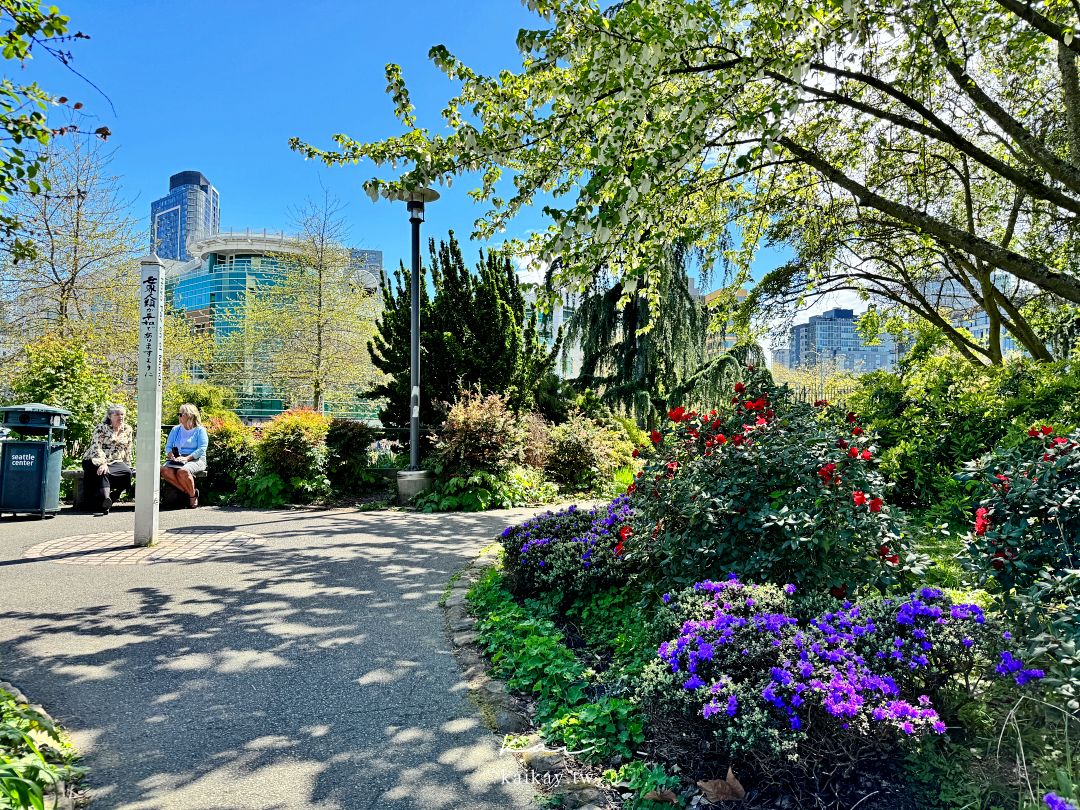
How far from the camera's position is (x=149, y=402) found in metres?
5.92

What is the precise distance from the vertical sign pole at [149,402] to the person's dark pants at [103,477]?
252 cm

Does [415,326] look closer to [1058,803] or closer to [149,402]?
[149,402]

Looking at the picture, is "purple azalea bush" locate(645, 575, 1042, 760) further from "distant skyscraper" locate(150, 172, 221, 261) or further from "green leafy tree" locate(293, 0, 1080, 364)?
"distant skyscraper" locate(150, 172, 221, 261)

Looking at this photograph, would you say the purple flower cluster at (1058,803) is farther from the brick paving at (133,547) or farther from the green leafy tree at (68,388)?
the green leafy tree at (68,388)

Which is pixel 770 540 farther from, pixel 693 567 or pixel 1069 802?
pixel 1069 802

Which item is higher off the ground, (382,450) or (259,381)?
(259,381)

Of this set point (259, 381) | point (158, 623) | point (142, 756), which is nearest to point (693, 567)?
point (142, 756)

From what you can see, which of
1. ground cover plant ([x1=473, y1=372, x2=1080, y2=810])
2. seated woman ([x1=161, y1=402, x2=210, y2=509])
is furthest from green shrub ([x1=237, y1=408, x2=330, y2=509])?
ground cover plant ([x1=473, y1=372, x2=1080, y2=810])

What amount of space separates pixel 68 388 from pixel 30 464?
2.31 metres

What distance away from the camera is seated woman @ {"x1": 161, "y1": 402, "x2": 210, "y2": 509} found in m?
8.27

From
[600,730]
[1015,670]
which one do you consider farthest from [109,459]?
[1015,670]

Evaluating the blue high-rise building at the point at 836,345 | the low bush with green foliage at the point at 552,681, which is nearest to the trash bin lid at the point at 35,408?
the low bush with green foliage at the point at 552,681

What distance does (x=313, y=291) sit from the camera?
21250 millimetres

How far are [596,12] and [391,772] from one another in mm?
5602
